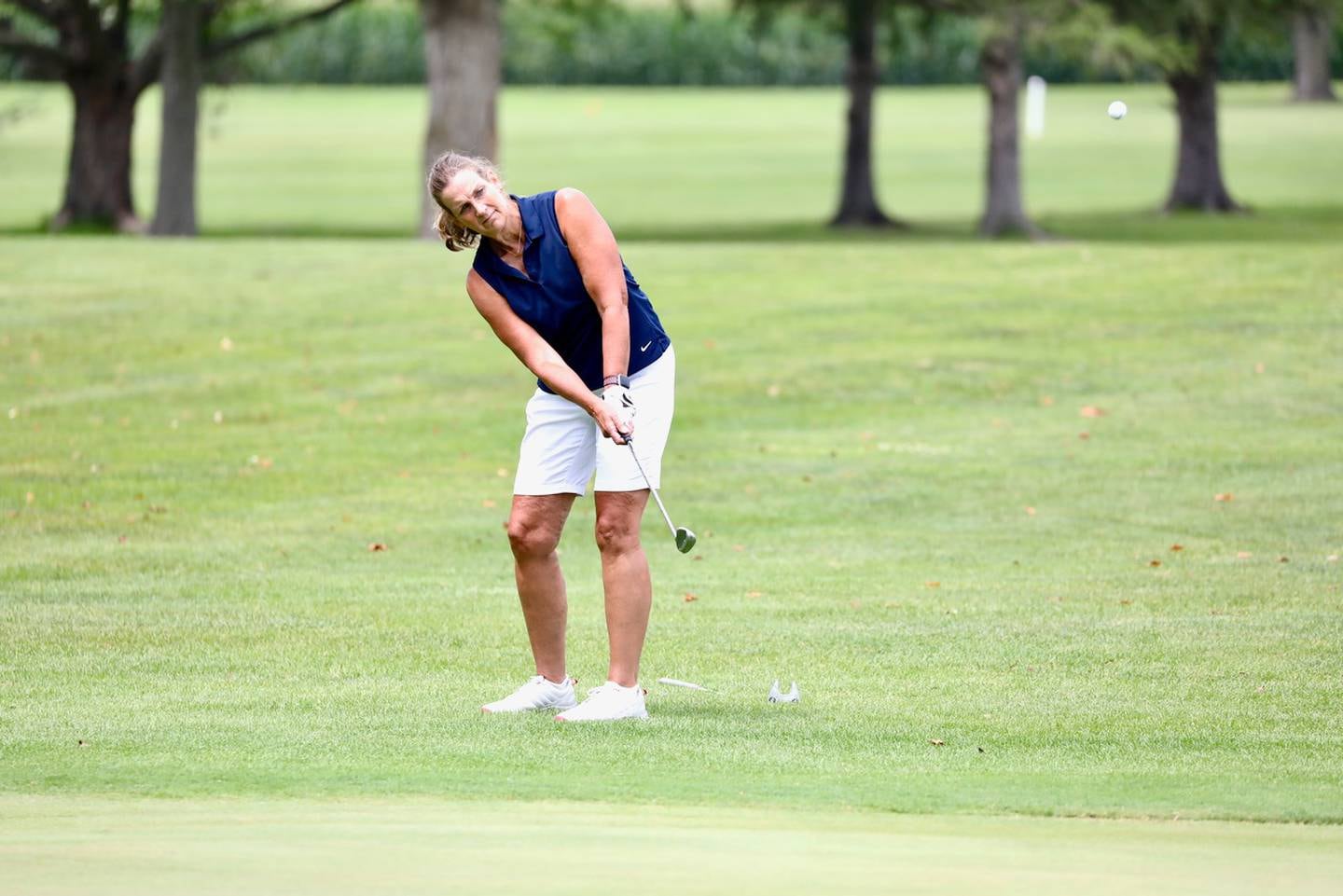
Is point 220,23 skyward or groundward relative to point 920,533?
skyward

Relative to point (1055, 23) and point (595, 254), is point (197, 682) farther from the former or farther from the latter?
point (1055, 23)

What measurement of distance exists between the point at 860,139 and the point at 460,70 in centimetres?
1074

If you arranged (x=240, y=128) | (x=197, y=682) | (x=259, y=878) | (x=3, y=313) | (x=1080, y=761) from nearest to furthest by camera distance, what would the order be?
(x=259, y=878) → (x=1080, y=761) → (x=197, y=682) → (x=3, y=313) → (x=240, y=128)

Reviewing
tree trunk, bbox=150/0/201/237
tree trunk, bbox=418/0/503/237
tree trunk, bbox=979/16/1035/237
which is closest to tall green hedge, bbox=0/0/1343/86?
tree trunk, bbox=150/0/201/237

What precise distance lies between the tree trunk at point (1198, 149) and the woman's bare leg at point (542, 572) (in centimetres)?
3609

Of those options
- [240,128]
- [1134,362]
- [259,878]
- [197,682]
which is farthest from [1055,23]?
[240,128]

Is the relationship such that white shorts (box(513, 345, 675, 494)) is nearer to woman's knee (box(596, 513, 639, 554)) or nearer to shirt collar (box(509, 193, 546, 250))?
woman's knee (box(596, 513, 639, 554))

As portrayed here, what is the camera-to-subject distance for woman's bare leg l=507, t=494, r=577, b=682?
7.62m

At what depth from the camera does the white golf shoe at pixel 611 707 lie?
7.58 metres

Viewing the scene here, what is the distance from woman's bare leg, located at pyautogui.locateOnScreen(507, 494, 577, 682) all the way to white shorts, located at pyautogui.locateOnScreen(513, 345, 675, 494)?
0.19ft

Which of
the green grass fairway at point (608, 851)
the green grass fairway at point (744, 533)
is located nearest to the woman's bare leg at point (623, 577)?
the green grass fairway at point (744, 533)

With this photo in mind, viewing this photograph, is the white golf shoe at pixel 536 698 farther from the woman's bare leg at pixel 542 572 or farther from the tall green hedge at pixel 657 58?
the tall green hedge at pixel 657 58

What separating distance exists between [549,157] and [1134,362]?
135 ft

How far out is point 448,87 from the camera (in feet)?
101
